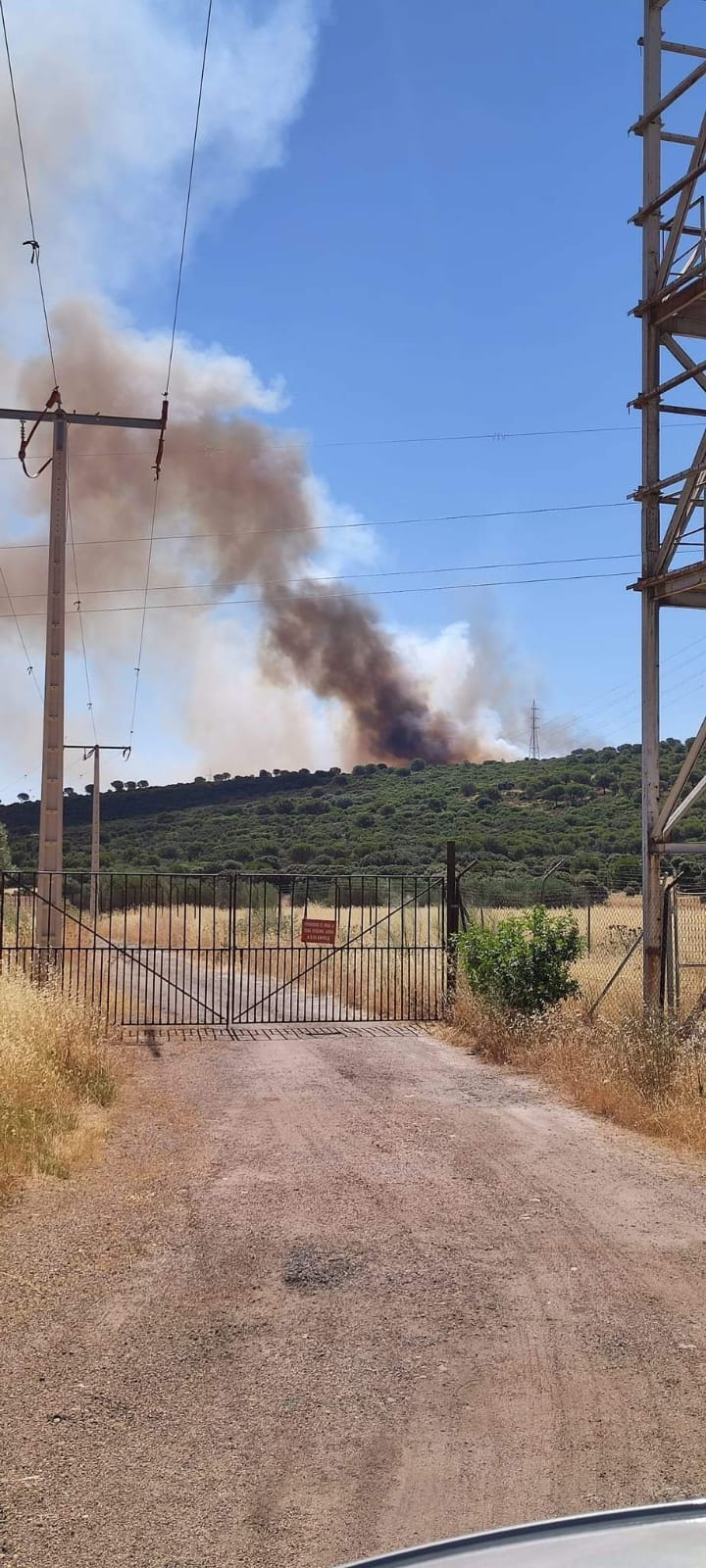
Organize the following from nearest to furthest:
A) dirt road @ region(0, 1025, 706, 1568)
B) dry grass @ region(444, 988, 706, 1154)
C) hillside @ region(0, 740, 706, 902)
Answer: dirt road @ region(0, 1025, 706, 1568)
dry grass @ region(444, 988, 706, 1154)
hillside @ region(0, 740, 706, 902)

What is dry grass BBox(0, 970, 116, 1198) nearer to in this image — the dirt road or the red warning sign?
the dirt road

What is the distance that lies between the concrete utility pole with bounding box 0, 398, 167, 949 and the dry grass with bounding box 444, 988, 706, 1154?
588cm

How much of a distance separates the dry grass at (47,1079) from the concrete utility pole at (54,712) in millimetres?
2155

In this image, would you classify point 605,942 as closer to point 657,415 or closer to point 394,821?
point 657,415

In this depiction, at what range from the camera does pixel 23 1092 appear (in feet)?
27.9

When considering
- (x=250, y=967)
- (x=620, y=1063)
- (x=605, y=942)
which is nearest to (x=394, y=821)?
(x=250, y=967)

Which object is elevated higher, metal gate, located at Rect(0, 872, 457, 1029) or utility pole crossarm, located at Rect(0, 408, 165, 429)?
utility pole crossarm, located at Rect(0, 408, 165, 429)

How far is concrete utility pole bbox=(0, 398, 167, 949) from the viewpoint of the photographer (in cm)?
1494

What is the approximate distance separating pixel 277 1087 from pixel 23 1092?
3.79 m

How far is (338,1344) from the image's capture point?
5035mm

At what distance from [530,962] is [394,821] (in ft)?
155

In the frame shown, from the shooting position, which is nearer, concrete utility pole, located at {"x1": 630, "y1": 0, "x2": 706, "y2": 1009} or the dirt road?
the dirt road

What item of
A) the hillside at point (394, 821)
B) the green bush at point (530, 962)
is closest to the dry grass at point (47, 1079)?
the green bush at point (530, 962)

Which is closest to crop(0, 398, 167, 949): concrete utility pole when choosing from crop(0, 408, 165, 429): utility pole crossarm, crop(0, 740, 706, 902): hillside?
crop(0, 408, 165, 429): utility pole crossarm
